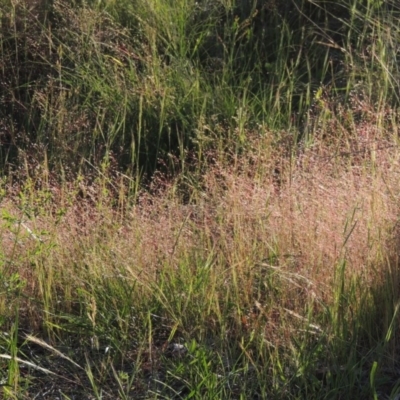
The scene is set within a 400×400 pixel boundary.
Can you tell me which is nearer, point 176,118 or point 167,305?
point 167,305

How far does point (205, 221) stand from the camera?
3795 millimetres

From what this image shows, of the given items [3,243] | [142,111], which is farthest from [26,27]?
[3,243]

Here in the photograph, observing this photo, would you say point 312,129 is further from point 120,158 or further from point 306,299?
point 306,299

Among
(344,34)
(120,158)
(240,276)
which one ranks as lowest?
(120,158)

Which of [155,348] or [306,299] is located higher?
[306,299]

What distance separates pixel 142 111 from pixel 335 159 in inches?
61.1

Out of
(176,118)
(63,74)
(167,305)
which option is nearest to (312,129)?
(176,118)

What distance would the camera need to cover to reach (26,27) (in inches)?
250

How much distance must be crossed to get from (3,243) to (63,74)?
2.23 m

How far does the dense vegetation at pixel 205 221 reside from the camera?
126 inches

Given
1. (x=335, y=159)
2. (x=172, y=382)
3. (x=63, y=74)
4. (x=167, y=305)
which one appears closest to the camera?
(x=172, y=382)

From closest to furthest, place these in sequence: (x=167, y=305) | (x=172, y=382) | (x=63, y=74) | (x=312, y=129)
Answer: (x=172, y=382)
(x=167, y=305)
(x=312, y=129)
(x=63, y=74)

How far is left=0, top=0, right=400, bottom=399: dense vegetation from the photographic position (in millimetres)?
3195

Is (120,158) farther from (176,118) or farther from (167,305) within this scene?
(167,305)
